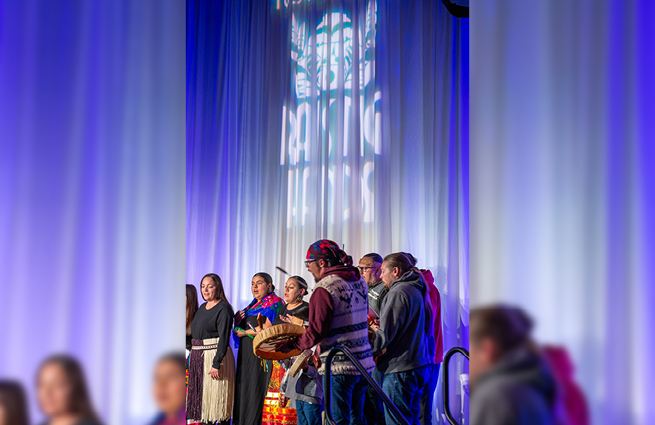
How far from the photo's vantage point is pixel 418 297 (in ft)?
12.0

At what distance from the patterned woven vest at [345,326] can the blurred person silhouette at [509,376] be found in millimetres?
2301

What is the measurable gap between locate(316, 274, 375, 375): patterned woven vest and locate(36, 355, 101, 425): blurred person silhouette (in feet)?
7.83

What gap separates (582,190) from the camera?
0.91 m

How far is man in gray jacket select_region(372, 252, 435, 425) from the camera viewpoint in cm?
362

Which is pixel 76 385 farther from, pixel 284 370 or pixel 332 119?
pixel 332 119

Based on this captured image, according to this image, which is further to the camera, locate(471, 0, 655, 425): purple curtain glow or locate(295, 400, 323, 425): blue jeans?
locate(295, 400, 323, 425): blue jeans

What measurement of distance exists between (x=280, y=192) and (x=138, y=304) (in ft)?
20.5

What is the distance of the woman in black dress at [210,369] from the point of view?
459 centimetres

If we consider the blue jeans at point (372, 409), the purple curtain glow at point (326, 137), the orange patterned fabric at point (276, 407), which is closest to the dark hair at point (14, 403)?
the blue jeans at point (372, 409)

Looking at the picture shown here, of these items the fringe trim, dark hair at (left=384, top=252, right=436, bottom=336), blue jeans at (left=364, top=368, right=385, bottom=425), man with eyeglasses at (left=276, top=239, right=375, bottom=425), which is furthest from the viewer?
the fringe trim

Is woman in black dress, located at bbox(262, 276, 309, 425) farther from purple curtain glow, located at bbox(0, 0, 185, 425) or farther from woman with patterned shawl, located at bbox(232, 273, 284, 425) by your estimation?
purple curtain glow, located at bbox(0, 0, 185, 425)

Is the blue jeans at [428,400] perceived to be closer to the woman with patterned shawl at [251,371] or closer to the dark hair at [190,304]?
the woman with patterned shawl at [251,371]

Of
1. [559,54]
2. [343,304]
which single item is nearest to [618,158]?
[559,54]

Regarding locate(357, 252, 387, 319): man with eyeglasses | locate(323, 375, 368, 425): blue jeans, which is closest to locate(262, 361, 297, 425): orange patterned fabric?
locate(357, 252, 387, 319): man with eyeglasses
